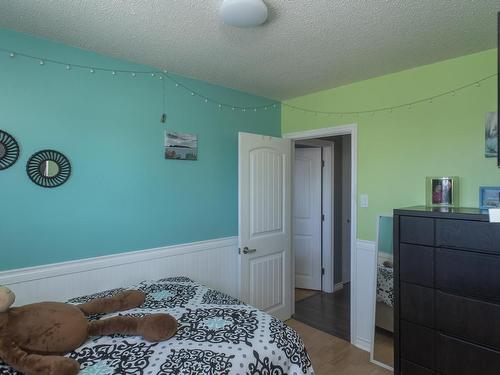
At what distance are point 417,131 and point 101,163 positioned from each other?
2467 millimetres

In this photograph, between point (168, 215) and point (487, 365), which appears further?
point (168, 215)

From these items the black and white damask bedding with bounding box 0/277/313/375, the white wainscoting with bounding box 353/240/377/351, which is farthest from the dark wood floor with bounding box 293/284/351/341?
the black and white damask bedding with bounding box 0/277/313/375

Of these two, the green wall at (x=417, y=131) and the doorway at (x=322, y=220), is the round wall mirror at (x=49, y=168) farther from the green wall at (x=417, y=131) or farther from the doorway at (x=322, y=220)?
the doorway at (x=322, y=220)

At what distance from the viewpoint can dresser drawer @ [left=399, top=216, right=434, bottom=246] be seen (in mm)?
1928

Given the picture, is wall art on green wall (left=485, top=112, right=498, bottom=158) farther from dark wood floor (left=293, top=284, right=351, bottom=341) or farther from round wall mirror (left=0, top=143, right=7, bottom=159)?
round wall mirror (left=0, top=143, right=7, bottom=159)

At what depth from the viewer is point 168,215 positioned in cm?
252

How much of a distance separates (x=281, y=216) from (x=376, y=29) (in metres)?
1.93

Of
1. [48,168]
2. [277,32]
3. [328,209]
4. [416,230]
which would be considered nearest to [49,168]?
[48,168]

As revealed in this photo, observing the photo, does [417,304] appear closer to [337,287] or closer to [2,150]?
[337,287]

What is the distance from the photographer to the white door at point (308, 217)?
414cm

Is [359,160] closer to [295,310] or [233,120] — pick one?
[233,120]

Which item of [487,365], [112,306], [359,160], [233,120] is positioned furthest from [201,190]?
[487,365]

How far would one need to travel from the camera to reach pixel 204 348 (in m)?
1.35

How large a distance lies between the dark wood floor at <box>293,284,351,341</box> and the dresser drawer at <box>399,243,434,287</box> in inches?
46.8
